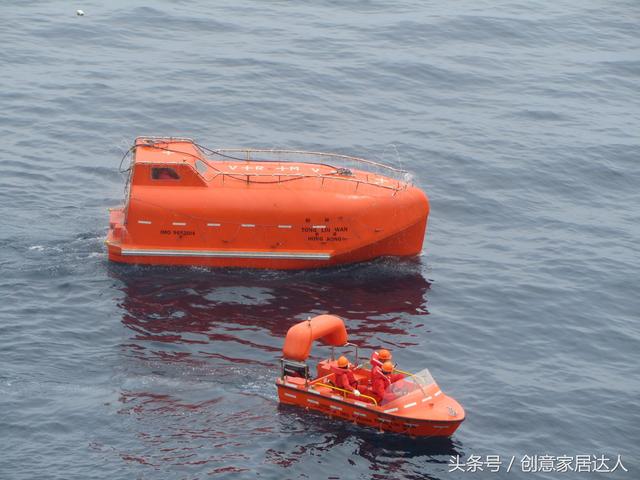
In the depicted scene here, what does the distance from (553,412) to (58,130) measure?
3122 centimetres

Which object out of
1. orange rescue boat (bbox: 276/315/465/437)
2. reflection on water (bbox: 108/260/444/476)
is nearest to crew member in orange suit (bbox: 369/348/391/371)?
orange rescue boat (bbox: 276/315/465/437)

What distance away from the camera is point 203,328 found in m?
39.5

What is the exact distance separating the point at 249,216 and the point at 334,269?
4.03 meters

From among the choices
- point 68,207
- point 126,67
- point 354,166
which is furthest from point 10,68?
point 354,166

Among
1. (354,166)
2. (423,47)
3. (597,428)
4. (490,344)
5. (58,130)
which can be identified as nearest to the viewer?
(597,428)

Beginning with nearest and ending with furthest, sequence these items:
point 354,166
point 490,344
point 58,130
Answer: point 490,344, point 354,166, point 58,130

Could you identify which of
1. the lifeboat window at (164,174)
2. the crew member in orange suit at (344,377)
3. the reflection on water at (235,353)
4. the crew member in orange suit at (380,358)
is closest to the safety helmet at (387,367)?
the crew member in orange suit at (380,358)

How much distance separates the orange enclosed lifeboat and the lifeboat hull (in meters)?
9.34

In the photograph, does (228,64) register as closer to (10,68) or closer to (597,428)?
(10,68)

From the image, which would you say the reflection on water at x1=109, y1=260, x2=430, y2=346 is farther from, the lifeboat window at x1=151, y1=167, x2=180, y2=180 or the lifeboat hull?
the lifeboat hull

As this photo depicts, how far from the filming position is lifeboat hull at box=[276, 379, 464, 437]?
33.2m

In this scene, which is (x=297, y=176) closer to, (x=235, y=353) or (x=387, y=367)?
(x=235, y=353)

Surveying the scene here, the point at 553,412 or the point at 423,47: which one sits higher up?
the point at 423,47

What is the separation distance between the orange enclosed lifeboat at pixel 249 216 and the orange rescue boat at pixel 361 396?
759 centimetres
